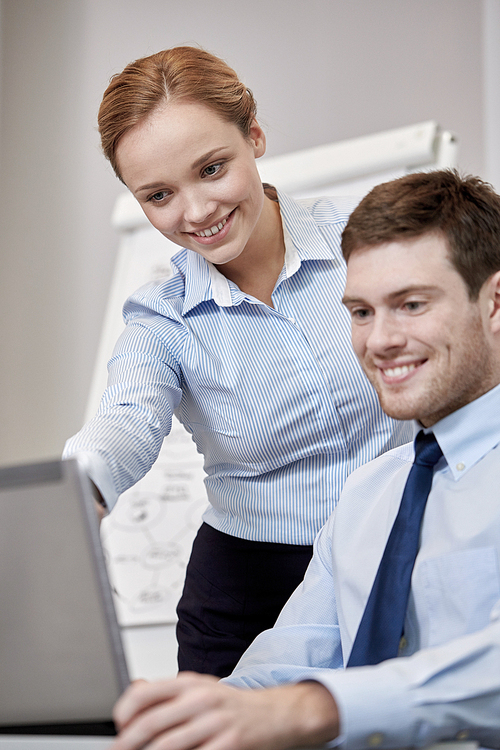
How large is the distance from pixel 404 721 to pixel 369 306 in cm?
56

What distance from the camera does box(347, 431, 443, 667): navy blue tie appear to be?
2.82 feet

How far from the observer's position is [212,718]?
1.86 feet

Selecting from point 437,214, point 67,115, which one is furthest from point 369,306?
point 67,115

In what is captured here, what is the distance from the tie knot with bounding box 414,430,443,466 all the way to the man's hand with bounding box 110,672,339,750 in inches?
16.3

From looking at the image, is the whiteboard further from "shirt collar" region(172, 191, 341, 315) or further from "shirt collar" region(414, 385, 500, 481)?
"shirt collar" region(414, 385, 500, 481)

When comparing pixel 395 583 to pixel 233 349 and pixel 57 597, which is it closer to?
pixel 57 597

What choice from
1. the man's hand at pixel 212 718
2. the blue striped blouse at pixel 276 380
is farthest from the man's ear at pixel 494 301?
the man's hand at pixel 212 718

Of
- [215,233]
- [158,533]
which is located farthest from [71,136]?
[215,233]

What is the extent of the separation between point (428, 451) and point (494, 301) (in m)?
0.23

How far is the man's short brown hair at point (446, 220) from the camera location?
98 centimetres

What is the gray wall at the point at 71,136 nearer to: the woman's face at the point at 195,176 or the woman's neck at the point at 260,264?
the woman's neck at the point at 260,264

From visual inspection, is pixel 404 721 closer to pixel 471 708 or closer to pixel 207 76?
pixel 471 708

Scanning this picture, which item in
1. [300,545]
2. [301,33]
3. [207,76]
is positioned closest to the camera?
[207,76]

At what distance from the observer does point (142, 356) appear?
1272 mm
